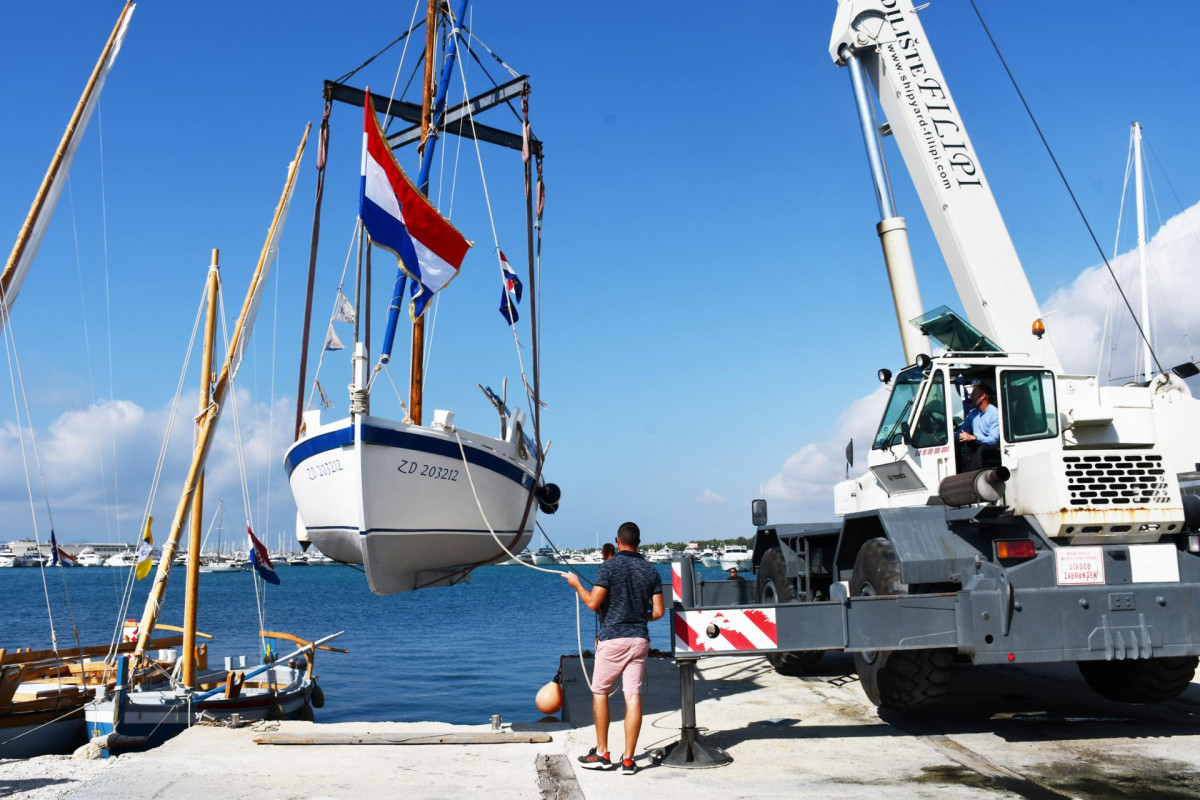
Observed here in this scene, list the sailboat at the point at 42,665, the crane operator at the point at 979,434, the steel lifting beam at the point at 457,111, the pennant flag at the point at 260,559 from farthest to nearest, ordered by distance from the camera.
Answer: the pennant flag at the point at 260,559, the steel lifting beam at the point at 457,111, the sailboat at the point at 42,665, the crane operator at the point at 979,434

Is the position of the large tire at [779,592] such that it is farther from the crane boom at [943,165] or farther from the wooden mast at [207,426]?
the wooden mast at [207,426]

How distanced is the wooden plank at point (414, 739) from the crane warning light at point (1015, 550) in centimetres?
382

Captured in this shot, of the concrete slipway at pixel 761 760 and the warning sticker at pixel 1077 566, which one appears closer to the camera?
the concrete slipway at pixel 761 760

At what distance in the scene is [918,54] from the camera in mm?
11477

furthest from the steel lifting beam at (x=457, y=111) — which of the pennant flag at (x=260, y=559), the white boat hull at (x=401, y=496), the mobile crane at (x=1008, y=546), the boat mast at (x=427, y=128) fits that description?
the mobile crane at (x=1008, y=546)

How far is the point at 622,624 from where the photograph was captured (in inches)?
259

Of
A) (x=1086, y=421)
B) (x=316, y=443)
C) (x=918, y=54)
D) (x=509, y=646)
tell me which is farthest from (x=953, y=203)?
(x=509, y=646)

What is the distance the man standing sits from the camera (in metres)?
6.48

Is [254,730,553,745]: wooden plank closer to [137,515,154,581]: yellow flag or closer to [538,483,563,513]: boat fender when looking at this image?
[538,483,563,513]: boat fender

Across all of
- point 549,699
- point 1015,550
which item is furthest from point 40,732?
point 1015,550

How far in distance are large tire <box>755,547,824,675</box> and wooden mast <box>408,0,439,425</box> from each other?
519 centimetres

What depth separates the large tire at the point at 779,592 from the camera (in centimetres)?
978

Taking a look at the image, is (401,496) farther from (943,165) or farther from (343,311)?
(943,165)

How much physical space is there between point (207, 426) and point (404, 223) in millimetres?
5580
